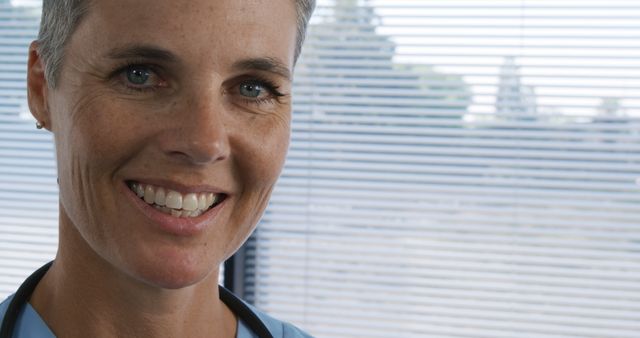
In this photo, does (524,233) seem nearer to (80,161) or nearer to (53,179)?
(53,179)

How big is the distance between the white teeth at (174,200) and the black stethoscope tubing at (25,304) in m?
0.26

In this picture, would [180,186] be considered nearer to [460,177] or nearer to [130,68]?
[130,68]

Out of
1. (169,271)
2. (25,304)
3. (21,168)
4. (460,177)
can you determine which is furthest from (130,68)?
(21,168)

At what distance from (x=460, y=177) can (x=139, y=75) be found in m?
1.93

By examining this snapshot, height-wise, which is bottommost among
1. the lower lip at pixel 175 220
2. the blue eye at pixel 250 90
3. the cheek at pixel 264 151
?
the lower lip at pixel 175 220

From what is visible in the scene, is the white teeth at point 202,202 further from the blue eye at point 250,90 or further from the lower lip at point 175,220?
the blue eye at point 250,90

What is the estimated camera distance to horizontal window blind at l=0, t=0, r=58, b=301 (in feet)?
10.3

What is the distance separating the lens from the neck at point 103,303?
3.55 ft

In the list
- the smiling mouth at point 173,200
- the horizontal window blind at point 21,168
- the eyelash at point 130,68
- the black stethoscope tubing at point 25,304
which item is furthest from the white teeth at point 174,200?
the horizontal window blind at point 21,168

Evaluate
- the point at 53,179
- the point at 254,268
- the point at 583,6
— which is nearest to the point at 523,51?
the point at 583,6

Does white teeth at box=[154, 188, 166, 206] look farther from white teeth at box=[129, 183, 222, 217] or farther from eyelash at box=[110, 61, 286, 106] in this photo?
eyelash at box=[110, 61, 286, 106]

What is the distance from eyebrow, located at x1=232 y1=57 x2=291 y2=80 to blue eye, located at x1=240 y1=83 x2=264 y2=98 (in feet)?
0.08

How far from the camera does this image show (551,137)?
8.85ft

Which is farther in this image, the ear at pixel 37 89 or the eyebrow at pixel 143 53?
the ear at pixel 37 89
